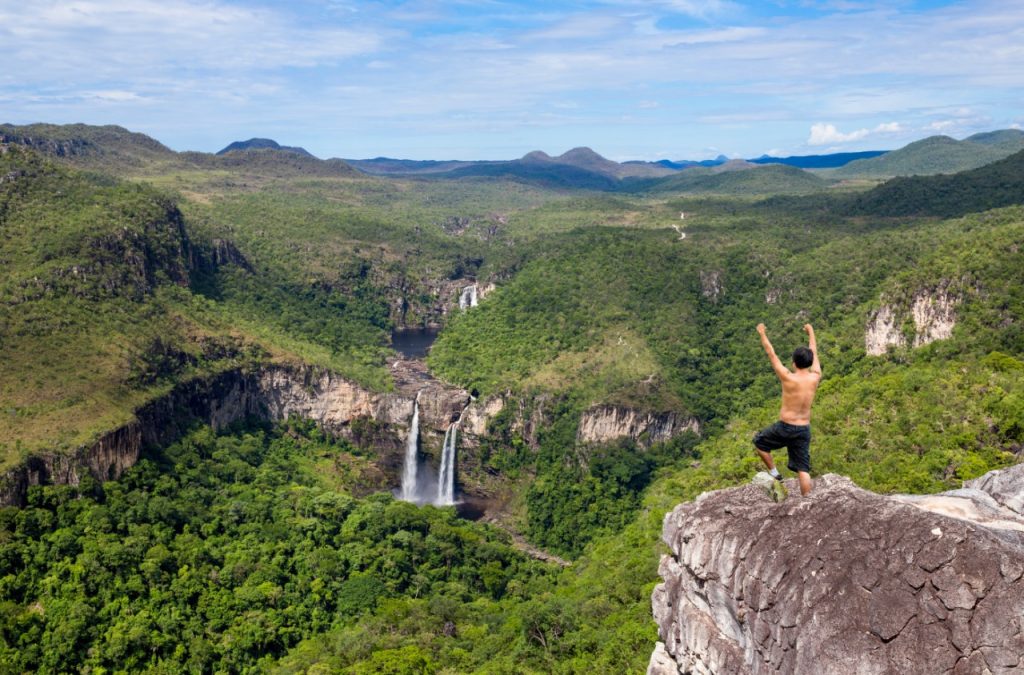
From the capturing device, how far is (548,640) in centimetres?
4375

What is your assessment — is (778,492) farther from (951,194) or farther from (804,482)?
(951,194)

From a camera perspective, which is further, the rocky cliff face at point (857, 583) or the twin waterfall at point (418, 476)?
the twin waterfall at point (418, 476)

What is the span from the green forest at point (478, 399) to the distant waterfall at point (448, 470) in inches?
61.8

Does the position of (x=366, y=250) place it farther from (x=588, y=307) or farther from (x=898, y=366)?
(x=898, y=366)

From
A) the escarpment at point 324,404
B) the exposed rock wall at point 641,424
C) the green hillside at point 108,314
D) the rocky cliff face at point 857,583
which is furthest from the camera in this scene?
the exposed rock wall at point 641,424

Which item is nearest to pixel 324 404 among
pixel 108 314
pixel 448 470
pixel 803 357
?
pixel 448 470

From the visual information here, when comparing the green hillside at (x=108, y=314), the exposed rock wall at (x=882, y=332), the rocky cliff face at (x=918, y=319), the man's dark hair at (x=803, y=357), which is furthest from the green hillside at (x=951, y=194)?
the man's dark hair at (x=803, y=357)

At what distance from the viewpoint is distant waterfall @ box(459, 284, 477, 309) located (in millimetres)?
150163

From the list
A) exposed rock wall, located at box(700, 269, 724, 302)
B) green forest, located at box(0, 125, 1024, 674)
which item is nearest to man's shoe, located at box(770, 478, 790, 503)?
green forest, located at box(0, 125, 1024, 674)

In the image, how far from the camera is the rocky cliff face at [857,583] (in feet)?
43.4

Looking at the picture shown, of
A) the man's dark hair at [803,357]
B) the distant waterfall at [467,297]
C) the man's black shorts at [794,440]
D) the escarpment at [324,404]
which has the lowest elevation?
the escarpment at [324,404]

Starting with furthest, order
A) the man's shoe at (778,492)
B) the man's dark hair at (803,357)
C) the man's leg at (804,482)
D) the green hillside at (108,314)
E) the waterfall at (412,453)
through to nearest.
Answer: the waterfall at (412,453)
the green hillside at (108,314)
the man's shoe at (778,492)
the man's leg at (804,482)
the man's dark hair at (803,357)

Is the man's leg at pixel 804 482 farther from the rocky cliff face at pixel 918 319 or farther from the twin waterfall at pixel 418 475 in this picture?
the twin waterfall at pixel 418 475

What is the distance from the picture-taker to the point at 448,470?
9106 centimetres
